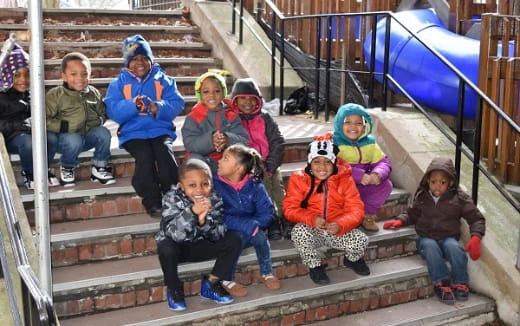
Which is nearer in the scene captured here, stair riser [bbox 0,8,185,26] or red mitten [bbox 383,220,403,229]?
red mitten [bbox 383,220,403,229]

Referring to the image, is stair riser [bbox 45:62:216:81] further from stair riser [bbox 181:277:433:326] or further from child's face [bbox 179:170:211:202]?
stair riser [bbox 181:277:433:326]

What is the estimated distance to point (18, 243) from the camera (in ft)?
8.60

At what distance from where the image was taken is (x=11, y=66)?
147 inches

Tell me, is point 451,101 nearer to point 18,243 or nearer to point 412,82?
point 412,82

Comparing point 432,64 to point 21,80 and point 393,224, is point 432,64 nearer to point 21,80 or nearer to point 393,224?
point 393,224

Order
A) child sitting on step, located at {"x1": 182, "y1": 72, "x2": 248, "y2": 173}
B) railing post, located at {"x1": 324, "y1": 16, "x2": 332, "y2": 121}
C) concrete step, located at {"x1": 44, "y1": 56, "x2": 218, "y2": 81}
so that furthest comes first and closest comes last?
concrete step, located at {"x1": 44, "y1": 56, "x2": 218, "y2": 81} < railing post, located at {"x1": 324, "y1": 16, "x2": 332, "y2": 121} < child sitting on step, located at {"x1": 182, "y1": 72, "x2": 248, "y2": 173}

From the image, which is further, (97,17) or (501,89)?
(97,17)

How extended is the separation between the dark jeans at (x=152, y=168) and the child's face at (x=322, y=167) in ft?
3.25

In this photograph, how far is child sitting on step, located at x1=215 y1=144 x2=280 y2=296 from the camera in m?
3.68

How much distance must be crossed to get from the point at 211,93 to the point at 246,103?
1.00 feet

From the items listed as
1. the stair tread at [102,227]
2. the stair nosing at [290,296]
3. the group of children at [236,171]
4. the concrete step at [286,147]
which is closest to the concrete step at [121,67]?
the concrete step at [286,147]

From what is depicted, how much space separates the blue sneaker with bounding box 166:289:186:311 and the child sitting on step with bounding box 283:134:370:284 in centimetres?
86

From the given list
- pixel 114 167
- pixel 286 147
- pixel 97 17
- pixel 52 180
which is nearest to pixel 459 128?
pixel 286 147

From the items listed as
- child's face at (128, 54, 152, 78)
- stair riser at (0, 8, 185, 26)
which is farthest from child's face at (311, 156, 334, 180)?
stair riser at (0, 8, 185, 26)
